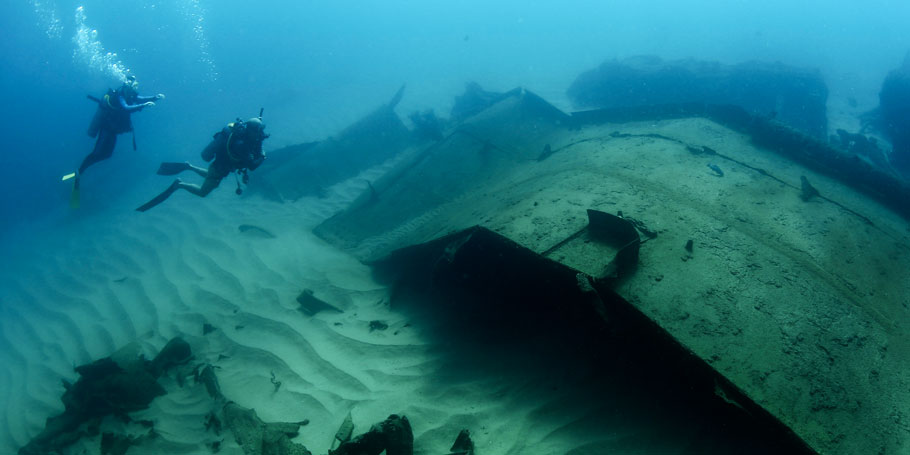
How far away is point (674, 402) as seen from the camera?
289cm

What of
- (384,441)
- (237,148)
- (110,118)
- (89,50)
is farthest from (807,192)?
(89,50)

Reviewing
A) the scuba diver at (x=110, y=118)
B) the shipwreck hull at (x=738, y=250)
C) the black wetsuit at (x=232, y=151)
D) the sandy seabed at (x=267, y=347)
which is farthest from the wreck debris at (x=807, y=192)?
the scuba diver at (x=110, y=118)

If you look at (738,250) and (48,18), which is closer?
(738,250)

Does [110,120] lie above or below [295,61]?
below

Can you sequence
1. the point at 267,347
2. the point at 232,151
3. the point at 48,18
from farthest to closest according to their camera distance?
the point at 48,18
the point at 232,151
the point at 267,347

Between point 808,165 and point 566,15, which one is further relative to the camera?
point 566,15

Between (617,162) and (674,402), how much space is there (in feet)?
10.0

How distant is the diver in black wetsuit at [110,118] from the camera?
8.28 meters

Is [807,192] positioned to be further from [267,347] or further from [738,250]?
[267,347]

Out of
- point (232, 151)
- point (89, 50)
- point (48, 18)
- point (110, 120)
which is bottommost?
point (232, 151)

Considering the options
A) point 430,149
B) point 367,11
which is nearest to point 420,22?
point 367,11

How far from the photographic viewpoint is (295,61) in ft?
135

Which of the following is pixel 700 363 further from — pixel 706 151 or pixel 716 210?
pixel 706 151

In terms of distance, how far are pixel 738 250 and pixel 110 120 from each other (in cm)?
1167
